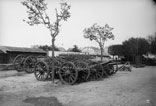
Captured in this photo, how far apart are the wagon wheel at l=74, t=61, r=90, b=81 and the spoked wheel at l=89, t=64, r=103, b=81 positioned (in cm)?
45

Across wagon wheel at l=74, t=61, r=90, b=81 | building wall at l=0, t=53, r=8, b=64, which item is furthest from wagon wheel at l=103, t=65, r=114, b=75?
building wall at l=0, t=53, r=8, b=64

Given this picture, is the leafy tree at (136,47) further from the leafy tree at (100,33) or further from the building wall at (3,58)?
the building wall at (3,58)

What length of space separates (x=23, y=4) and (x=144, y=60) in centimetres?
2351

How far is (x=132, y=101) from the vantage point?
493cm

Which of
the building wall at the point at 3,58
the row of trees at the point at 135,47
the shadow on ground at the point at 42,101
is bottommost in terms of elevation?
the shadow on ground at the point at 42,101

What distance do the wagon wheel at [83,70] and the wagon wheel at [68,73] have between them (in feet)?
1.35

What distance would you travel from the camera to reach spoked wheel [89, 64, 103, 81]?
9.88 metres

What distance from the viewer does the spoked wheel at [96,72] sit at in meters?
9.88

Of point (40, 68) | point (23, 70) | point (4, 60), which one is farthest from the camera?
point (4, 60)

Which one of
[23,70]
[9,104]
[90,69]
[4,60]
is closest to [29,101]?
[9,104]

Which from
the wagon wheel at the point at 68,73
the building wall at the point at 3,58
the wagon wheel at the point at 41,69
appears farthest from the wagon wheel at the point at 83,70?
the building wall at the point at 3,58

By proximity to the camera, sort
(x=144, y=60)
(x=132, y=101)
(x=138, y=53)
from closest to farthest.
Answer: (x=132, y=101)
(x=144, y=60)
(x=138, y=53)

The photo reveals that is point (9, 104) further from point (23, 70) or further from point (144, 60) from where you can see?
point (144, 60)

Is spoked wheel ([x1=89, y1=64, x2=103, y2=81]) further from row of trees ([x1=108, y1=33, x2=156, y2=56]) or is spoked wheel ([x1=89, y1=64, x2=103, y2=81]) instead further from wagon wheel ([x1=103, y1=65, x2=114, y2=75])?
row of trees ([x1=108, y1=33, x2=156, y2=56])
